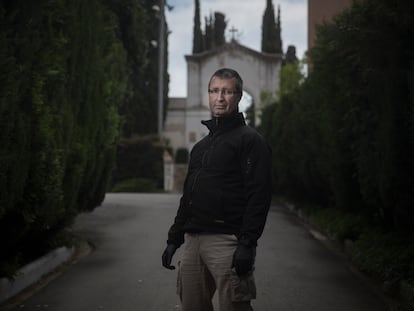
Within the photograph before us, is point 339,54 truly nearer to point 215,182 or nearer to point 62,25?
point 62,25

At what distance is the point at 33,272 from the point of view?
8359 mm

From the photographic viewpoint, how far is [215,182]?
4160mm

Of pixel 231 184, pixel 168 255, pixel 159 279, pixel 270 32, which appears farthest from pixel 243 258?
pixel 270 32

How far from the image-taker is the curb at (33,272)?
7.35m

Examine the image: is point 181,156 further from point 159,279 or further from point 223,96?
point 223,96

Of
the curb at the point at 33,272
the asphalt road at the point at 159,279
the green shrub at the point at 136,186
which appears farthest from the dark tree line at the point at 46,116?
the green shrub at the point at 136,186

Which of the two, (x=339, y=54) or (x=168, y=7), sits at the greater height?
(x=168, y=7)

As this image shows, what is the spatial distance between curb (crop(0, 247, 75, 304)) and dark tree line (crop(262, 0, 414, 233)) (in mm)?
4530

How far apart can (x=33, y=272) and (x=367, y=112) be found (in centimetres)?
523

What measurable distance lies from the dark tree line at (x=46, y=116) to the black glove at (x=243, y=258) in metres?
3.35

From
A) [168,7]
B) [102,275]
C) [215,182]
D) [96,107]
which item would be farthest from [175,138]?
[215,182]

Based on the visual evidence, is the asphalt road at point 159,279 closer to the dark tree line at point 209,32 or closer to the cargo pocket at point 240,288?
the cargo pocket at point 240,288

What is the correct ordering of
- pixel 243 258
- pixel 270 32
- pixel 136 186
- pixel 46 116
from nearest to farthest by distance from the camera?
pixel 243 258 → pixel 46 116 → pixel 136 186 → pixel 270 32

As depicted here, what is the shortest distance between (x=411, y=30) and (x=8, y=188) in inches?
192
